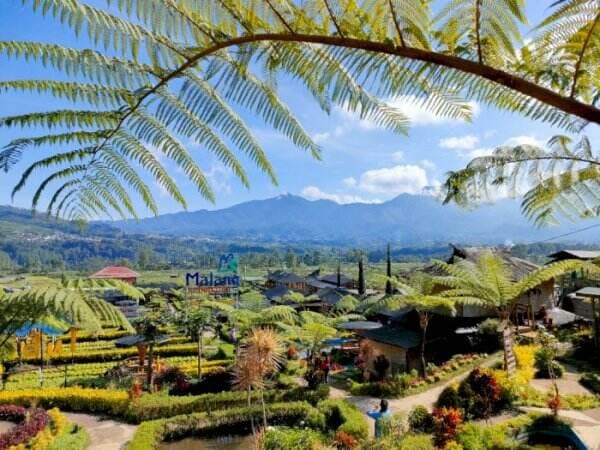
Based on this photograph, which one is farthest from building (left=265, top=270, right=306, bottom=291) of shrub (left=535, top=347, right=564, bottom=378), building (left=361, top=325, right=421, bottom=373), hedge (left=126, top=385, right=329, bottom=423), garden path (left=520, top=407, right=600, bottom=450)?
garden path (left=520, top=407, right=600, bottom=450)

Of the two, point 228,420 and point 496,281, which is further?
point 228,420

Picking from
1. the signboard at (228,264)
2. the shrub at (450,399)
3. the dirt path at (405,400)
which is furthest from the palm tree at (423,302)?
the signboard at (228,264)

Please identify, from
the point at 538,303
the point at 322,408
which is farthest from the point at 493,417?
the point at 538,303

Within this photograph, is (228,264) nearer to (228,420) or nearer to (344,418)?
(228,420)

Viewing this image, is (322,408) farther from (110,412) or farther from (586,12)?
(586,12)

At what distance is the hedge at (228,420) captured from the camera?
1022 cm

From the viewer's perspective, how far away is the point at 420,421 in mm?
8703

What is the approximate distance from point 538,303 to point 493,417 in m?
9.66

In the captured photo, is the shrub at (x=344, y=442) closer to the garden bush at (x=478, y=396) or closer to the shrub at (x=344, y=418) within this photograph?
the shrub at (x=344, y=418)

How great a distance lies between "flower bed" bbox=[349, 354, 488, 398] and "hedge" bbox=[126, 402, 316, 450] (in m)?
2.03

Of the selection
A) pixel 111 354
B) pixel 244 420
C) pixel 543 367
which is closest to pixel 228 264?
pixel 111 354

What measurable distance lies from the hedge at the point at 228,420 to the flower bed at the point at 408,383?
6.67 feet

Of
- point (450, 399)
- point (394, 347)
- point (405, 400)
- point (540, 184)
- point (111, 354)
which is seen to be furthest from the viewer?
point (111, 354)

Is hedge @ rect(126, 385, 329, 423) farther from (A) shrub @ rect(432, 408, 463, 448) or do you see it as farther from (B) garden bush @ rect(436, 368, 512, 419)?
(A) shrub @ rect(432, 408, 463, 448)
